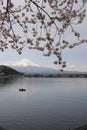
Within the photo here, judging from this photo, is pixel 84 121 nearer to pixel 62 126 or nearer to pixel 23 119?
pixel 62 126

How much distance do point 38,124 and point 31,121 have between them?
9.24ft

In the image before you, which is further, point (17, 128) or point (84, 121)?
point (84, 121)

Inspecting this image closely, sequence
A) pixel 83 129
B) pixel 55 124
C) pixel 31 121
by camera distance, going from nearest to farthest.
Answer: pixel 83 129
pixel 55 124
pixel 31 121

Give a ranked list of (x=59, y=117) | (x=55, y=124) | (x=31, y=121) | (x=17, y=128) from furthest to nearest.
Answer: (x=59, y=117), (x=31, y=121), (x=55, y=124), (x=17, y=128)

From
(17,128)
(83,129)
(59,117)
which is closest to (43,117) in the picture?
(59,117)

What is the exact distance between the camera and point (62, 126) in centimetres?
4691

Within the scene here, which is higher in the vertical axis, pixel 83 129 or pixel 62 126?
pixel 83 129

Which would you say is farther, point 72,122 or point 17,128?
point 72,122

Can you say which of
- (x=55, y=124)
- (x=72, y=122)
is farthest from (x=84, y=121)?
(x=55, y=124)

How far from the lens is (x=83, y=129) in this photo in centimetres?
1638

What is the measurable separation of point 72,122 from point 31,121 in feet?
25.1

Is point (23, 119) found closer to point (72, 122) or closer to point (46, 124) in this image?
point (46, 124)

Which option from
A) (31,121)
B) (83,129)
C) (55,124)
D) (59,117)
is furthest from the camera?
(59,117)

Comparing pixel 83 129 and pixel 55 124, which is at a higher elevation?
pixel 83 129
